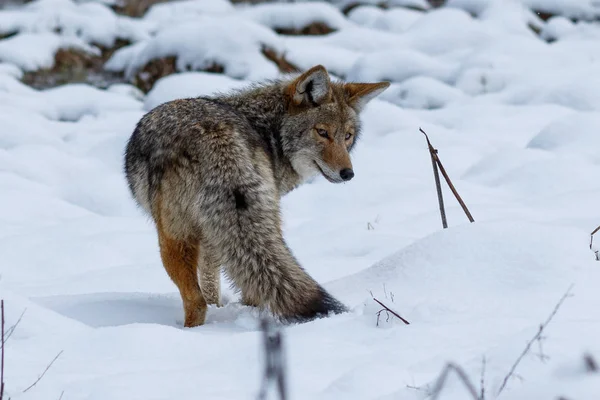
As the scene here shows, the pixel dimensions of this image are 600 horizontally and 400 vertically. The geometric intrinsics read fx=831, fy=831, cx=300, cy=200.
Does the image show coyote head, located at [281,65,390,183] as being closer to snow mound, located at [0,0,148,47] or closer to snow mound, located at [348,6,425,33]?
snow mound, located at [0,0,148,47]

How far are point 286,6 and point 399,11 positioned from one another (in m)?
2.80

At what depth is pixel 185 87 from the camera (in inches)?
439

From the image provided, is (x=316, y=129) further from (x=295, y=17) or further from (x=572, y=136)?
(x=295, y=17)

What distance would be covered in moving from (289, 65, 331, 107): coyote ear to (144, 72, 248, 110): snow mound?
5.84 meters

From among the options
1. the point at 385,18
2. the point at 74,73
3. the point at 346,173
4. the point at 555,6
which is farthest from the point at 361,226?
the point at 555,6

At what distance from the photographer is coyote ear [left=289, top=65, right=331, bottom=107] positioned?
16.5 ft

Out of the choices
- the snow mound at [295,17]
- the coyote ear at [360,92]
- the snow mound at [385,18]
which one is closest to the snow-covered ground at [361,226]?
the snow mound at [295,17]

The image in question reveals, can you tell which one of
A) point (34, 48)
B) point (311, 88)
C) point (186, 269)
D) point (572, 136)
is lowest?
point (34, 48)

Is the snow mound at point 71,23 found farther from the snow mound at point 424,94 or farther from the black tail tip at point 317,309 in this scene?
the black tail tip at point 317,309

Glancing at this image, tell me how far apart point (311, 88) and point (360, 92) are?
18.7 inches

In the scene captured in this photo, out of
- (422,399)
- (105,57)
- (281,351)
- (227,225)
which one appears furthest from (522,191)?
(105,57)

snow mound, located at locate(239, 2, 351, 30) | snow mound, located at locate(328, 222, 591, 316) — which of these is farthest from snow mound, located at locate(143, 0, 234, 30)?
snow mound, located at locate(328, 222, 591, 316)

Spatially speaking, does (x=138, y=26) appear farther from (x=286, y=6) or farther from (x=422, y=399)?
(x=422, y=399)

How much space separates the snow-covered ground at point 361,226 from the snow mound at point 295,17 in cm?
81
